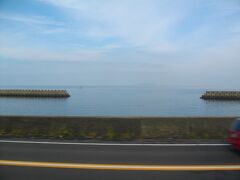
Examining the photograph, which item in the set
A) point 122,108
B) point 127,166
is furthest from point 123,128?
point 122,108

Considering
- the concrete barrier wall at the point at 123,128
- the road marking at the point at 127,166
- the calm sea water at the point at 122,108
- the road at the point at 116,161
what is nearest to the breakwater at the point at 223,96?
the calm sea water at the point at 122,108

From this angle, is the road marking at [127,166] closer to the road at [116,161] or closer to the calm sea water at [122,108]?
the road at [116,161]

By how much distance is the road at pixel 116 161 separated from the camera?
6902 mm

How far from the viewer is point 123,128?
38.2ft

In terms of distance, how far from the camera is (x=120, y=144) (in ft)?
33.8

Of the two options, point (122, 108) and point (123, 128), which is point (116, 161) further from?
point (122, 108)

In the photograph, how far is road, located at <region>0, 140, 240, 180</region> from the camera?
22.6 ft

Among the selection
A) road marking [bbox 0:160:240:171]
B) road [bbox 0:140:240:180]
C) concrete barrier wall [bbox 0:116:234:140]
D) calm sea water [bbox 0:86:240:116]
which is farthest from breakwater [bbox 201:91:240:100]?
road marking [bbox 0:160:240:171]

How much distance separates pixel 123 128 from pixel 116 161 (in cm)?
359

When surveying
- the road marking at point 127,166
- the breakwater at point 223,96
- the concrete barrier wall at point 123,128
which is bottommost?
the road marking at point 127,166

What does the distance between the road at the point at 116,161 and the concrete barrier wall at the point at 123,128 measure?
1331 millimetres

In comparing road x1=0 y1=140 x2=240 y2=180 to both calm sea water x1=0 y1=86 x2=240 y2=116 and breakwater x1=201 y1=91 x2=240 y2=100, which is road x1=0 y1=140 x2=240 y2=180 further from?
breakwater x1=201 y1=91 x2=240 y2=100

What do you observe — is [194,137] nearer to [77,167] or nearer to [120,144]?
[120,144]

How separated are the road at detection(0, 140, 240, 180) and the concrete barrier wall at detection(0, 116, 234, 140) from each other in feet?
4.37
